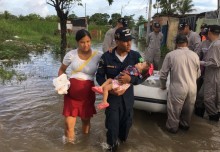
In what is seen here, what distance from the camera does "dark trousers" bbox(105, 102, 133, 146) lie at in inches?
170

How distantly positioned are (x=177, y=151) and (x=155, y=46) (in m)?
4.69

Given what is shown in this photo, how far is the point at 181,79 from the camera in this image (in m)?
5.33

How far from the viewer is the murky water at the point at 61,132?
503 centimetres

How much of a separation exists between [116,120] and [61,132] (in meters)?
1.64

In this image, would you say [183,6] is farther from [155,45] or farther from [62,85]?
[62,85]

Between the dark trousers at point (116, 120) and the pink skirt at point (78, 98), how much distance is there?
0.42 meters

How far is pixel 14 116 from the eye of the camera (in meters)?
6.38

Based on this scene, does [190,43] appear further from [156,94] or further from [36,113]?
[36,113]

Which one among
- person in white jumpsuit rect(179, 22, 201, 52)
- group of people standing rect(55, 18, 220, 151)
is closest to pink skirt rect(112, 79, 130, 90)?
group of people standing rect(55, 18, 220, 151)

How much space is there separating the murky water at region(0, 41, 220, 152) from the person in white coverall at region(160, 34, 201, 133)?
0.44 meters

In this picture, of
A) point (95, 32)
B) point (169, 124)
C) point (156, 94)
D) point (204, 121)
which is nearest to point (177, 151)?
point (169, 124)

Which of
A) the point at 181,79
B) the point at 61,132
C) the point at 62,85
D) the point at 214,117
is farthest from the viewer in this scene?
the point at 214,117

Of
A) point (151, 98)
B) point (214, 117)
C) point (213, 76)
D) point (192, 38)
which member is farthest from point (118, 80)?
point (192, 38)

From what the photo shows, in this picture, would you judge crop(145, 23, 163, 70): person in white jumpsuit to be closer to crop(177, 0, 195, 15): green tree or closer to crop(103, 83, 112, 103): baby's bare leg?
crop(103, 83, 112, 103): baby's bare leg
